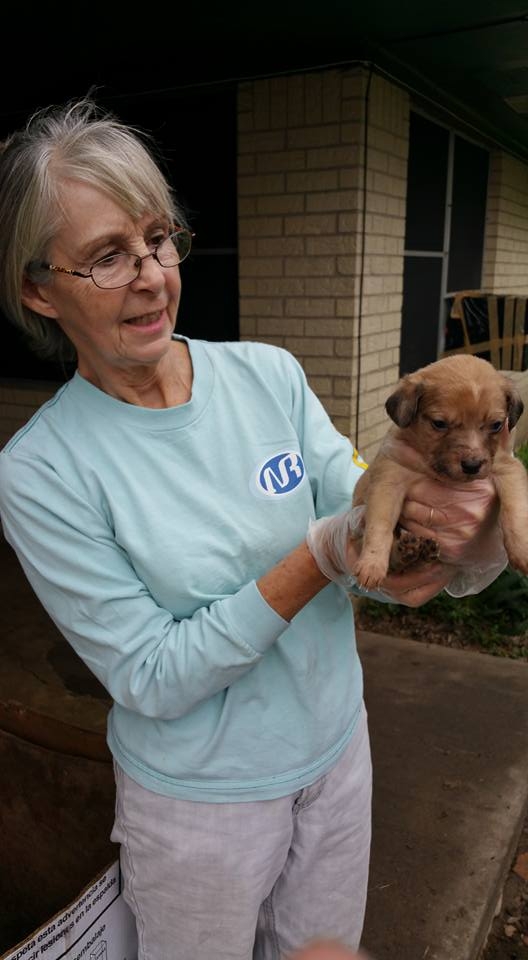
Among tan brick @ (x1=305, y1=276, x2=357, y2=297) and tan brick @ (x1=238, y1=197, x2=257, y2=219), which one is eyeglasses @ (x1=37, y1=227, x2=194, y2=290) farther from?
tan brick @ (x1=238, y1=197, x2=257, y2=219)

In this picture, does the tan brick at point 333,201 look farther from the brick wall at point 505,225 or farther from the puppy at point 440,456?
the brick wall at point 505,225

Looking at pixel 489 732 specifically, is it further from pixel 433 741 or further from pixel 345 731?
pixel 345 731

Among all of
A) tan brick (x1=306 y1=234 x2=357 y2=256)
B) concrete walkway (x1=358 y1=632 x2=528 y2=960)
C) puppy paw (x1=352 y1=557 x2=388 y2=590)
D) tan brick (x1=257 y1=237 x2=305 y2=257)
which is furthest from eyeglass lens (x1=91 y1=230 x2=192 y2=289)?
tan brick (x1=257 y1=237 x2=305 y2=257)

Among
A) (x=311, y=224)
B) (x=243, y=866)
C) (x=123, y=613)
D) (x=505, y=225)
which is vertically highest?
(x=505, y=225)

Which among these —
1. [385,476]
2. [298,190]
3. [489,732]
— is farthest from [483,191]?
[385,476]

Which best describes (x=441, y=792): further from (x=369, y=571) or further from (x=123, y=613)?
(x=123, y=613)

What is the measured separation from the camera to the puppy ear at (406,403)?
177 centimetres

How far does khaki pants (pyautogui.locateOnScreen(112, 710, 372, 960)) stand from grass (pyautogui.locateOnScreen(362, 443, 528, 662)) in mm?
3482

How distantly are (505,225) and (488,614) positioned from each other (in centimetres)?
536

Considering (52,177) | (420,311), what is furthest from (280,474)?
(420,311)

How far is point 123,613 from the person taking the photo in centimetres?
152

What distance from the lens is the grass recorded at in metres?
5.11

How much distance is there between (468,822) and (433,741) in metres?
0.60

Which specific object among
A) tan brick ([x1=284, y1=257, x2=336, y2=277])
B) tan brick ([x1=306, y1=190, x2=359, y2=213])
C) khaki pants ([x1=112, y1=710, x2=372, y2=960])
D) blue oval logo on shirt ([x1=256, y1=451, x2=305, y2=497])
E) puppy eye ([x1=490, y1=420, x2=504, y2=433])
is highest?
tan brick ([x1=306, y1=190, x2=359, y2=213])
